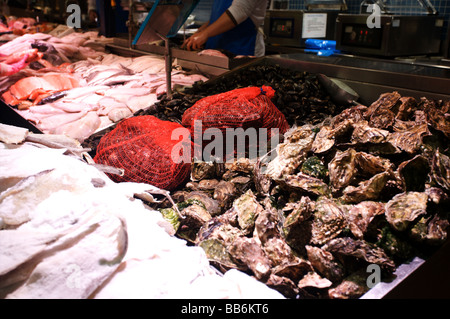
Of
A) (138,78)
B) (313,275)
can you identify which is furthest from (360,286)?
(138,78)

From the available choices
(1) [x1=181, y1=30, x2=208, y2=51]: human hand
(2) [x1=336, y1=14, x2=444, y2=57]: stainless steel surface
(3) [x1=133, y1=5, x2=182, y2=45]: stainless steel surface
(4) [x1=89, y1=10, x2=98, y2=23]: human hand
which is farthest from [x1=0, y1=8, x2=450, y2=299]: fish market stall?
(4) [x1=89, y1=10, x2=98, y2=23]: human hand

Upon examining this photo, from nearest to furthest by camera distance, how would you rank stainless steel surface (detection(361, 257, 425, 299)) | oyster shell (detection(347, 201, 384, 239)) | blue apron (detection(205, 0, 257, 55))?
stainless steel surface (detection(361, 257, 425, 299)), oyster shell (detection(347, 201, 384, 239)), blue apron (detection(205, 0, 257, 55))

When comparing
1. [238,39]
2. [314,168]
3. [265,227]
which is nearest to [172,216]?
[265,227]

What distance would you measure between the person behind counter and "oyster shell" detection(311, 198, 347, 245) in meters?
3.24

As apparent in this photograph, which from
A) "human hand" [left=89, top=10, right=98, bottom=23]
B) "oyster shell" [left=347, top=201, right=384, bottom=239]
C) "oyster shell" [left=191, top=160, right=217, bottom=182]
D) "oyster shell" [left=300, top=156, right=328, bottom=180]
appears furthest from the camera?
"human hand" [left=89, top=10, right=98, bottom=23]

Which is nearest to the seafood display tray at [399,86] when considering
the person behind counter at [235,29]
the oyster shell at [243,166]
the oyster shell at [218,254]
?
the oyster shell at [218,254]

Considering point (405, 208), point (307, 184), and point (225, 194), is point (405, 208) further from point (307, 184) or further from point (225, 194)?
point (225, 194)

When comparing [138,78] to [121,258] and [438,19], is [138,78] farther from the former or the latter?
[438,19]

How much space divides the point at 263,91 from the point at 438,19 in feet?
12.9

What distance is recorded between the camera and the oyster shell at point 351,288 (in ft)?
3.98

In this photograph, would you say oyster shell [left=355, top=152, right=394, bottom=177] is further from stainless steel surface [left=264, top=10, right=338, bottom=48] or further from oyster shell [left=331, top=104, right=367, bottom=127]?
stainless steel surface [left=264, top=10, right=338, bottom=48]

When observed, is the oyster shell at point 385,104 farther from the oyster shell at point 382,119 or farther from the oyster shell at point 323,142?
the oyster shell at point 323,142

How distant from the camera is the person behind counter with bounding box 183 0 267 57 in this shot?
167 inches

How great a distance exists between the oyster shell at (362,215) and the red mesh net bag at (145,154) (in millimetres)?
975
